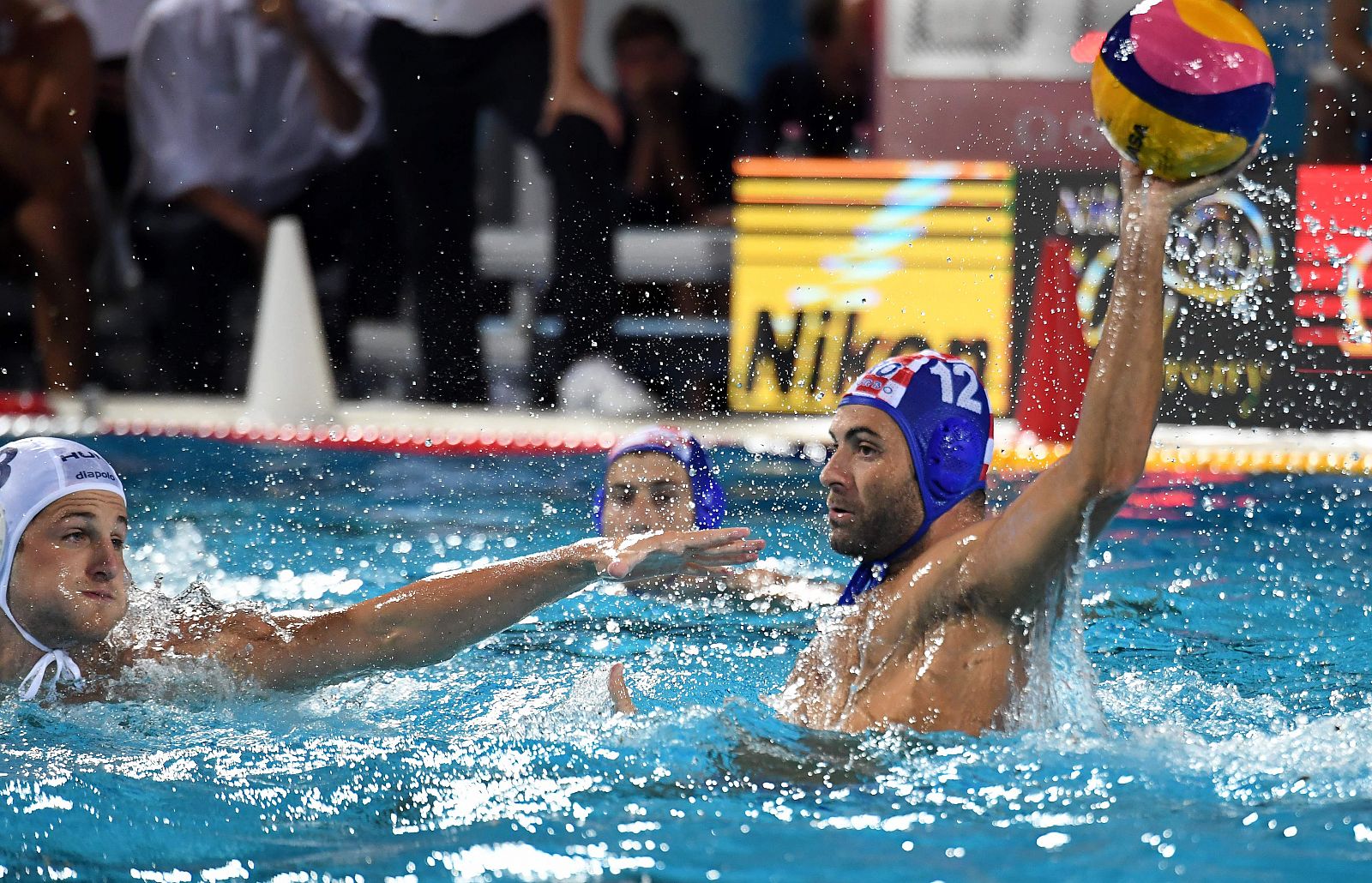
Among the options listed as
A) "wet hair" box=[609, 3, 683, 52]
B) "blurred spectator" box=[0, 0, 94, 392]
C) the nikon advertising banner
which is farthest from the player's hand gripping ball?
"blurred spectator" box=[0, 0, 94, 392]

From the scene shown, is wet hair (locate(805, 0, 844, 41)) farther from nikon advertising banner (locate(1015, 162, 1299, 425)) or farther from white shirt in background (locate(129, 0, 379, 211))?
white shirt in background (locate(129, 0, 379, 211))

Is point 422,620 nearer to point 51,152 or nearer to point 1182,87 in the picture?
point 1182,87

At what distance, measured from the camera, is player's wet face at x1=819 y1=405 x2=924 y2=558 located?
2.98m

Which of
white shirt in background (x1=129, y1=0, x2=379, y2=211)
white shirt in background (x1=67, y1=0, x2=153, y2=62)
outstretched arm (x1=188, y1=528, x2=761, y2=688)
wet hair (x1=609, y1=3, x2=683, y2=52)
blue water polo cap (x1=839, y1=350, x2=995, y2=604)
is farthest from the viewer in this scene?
white shirt in background (x1=67, y1=0, x2=153, y2=62)

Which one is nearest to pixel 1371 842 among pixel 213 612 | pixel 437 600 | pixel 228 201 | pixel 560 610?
pixel 437 600

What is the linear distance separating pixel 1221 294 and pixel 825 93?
2.37 m

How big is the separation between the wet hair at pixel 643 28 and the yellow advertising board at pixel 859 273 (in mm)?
1158

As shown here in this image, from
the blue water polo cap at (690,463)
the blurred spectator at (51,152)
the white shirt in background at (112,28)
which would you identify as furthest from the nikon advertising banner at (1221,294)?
the white shirt in background at (112,28)

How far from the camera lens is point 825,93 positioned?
8625mm

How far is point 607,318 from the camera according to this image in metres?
8.50

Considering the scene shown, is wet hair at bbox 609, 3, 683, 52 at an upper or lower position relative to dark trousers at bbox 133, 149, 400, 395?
upper

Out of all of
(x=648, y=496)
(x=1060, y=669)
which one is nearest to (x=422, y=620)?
(x=1060, y=669)

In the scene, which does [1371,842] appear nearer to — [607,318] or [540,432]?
[540,432]

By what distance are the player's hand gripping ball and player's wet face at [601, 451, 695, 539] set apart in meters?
1.96
